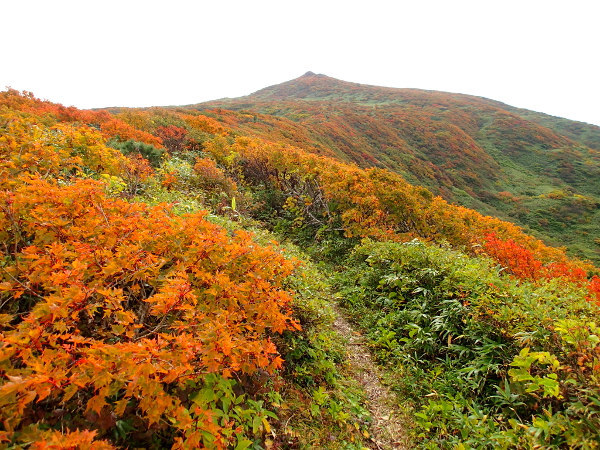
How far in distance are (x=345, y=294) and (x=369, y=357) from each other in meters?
1.81

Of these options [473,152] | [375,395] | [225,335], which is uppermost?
[473,152]

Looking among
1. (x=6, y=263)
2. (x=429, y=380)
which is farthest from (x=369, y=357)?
(x=6, y=263)

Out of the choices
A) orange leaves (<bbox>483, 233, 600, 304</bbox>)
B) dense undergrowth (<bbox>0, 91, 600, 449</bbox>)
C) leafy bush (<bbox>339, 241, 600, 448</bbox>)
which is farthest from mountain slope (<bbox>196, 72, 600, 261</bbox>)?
dense undergrowth (<bbox>0, 91, 600, 449</bbox>)

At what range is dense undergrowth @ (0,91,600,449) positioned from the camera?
1853 mm

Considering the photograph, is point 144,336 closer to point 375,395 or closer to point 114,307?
point 114,307

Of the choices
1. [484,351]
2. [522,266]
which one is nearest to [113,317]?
[484,351]

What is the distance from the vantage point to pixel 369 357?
15.9 ft

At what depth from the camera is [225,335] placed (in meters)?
2.17

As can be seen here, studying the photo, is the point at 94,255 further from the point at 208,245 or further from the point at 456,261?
the point at 456,261

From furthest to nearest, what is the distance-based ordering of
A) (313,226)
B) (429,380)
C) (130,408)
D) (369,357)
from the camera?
(313,226) → (369,357) → (429,380) → (130,408)

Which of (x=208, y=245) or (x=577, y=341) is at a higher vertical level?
(x=208, y=245)

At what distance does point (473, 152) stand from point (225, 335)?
43039mm

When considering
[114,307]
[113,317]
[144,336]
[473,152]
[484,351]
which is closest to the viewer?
[114,307]

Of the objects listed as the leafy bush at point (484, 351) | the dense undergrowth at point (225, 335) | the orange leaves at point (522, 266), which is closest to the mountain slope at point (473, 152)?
the orange leaves at point (522, 266)
